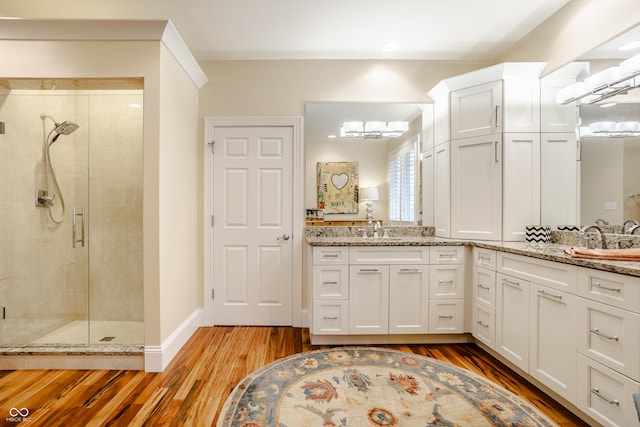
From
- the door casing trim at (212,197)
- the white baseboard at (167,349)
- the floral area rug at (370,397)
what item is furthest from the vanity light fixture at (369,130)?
the white baseboard at (167,349)

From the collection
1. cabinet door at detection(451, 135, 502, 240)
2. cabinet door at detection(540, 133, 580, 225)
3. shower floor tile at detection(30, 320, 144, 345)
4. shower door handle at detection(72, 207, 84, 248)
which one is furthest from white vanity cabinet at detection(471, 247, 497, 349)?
shower door handle at detection(72, 207, 84, 248)

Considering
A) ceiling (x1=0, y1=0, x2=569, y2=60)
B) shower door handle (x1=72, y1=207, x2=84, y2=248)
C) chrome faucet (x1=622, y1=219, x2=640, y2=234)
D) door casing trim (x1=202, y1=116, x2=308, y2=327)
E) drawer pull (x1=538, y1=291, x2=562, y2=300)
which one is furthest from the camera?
door casing trim (x1=202, y1=116, x2=308, y2=327)

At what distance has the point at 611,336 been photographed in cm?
145

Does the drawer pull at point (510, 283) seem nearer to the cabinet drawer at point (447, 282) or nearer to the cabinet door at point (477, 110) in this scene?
the cabinet drawer at point (447, 282)

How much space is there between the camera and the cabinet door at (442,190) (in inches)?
111

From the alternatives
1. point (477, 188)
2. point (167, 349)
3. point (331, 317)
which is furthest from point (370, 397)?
point (477, 188)

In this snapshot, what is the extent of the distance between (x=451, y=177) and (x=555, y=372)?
1.66 metres

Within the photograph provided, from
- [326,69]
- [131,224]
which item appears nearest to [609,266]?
[326,69]

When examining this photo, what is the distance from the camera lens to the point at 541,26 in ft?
8.42

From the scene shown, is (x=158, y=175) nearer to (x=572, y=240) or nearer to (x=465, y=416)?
(x=465, y=416)

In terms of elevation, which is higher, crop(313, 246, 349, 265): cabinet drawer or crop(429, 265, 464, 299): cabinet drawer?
crop(313, 246, 349, 265): cabinet drawer

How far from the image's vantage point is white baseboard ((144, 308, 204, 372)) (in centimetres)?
217

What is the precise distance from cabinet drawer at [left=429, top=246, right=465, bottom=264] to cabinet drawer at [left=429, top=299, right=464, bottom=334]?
0.34 m

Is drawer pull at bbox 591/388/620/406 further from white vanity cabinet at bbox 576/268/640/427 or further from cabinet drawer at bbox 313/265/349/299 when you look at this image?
cabinet drawer at bbox 313/265/349/299
